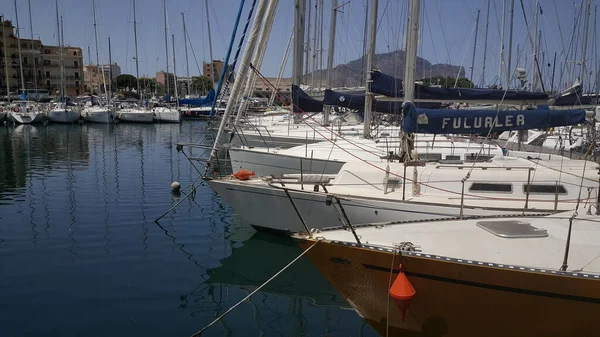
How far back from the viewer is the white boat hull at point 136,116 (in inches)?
2606

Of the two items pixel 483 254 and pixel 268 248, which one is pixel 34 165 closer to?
pixel 268 248

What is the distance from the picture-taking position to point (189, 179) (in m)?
23.5

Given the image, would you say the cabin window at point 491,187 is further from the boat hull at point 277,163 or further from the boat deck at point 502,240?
the boat hull at point 277,163

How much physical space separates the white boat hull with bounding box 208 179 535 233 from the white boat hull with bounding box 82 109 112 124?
56.8 metres

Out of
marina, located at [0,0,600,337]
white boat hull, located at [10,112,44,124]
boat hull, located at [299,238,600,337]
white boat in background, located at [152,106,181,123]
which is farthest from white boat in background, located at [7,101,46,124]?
boat hull, located at [299,238,600,337]

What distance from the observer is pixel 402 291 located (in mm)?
6352

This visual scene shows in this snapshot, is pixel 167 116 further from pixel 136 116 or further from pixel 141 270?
pixel 141 270

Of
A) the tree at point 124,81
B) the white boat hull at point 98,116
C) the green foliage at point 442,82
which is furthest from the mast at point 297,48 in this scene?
the tree at point 124,81

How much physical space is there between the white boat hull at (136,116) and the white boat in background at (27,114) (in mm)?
9554

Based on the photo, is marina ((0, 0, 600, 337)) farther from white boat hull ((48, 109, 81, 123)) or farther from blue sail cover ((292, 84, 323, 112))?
white boat hull ((48, 109, 81, 123))

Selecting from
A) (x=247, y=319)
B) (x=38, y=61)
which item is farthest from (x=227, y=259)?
(x=38, y=61)

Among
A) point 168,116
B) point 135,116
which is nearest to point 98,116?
point 135,116

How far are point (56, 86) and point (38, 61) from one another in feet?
23.3

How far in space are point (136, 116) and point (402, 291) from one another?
64936mm
